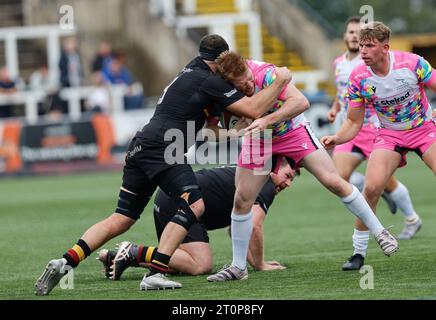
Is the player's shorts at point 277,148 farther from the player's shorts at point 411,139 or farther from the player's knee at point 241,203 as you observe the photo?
the player's shorts at point 411,139

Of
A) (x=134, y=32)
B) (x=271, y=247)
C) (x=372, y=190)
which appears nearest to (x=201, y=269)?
(x=372, y=190)

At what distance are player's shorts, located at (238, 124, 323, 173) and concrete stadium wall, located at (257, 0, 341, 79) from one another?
2558 centimetres

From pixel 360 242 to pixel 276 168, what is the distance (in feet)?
3.57

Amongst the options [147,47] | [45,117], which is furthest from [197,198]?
[147,47]

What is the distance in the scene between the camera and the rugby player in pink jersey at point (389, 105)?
9.88 metres

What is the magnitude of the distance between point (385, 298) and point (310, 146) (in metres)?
2.08

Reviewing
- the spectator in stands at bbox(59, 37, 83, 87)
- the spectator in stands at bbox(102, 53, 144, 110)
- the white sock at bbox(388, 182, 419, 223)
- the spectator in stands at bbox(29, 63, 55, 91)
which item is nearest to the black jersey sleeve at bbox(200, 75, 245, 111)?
the white sock at bbox(388, 182, 419, 223)

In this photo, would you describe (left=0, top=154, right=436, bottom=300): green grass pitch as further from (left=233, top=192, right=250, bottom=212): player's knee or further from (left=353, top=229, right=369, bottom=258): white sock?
(left=233, top=192, right=250, bottom=212): player's knee

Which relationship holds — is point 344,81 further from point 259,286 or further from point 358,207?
point 259,286

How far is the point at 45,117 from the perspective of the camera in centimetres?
2839

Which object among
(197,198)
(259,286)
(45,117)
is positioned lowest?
(45,117)

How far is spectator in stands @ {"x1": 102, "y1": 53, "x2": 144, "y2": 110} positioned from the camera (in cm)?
2842

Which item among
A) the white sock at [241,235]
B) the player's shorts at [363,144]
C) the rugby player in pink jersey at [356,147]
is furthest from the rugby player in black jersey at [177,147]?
the player's shorts at [363,144]

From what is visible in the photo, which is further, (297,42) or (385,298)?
(297,42)
